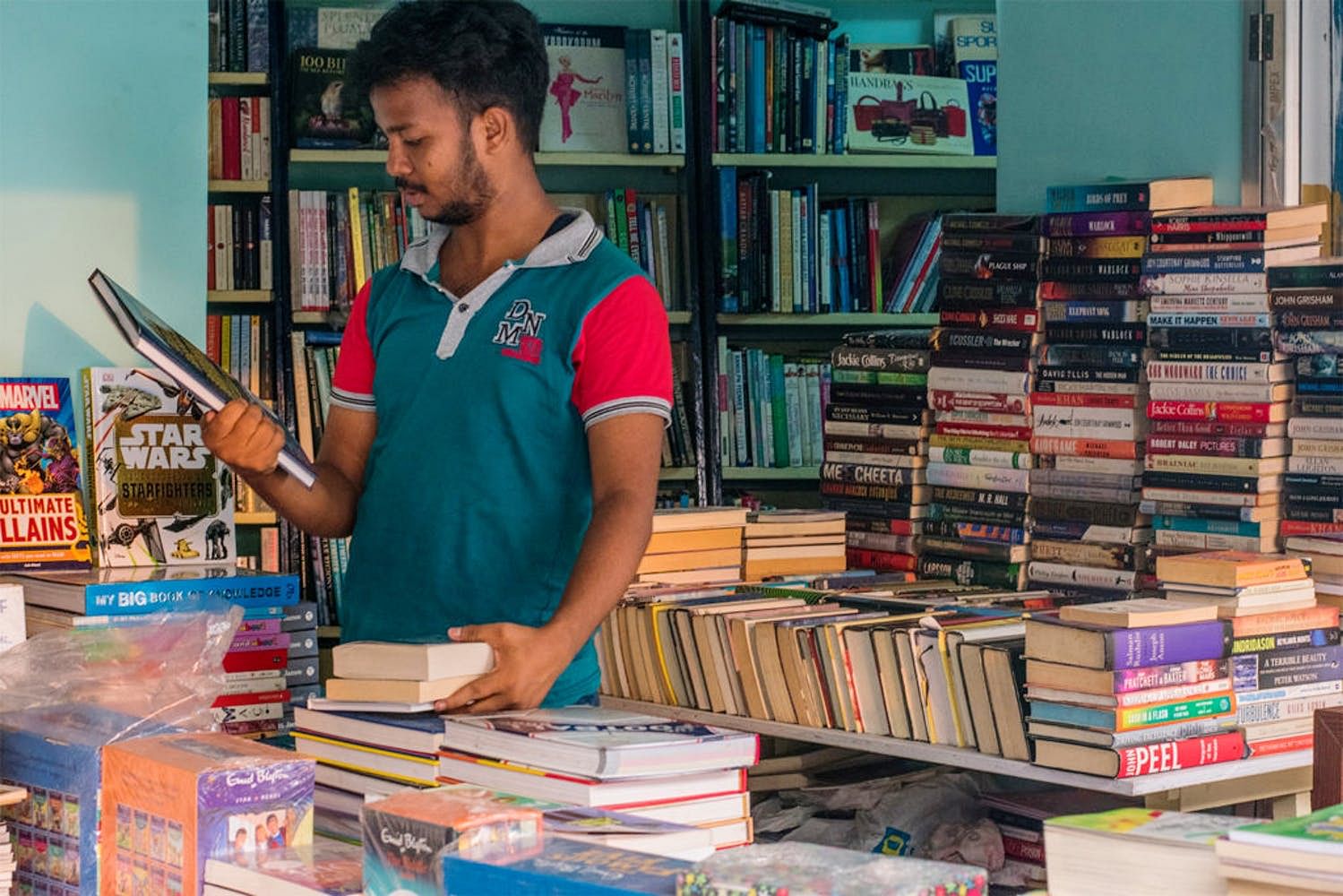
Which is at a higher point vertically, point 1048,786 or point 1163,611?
point 1163,611

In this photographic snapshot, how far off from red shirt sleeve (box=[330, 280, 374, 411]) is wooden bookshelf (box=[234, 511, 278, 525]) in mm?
2538

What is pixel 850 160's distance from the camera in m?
5.18

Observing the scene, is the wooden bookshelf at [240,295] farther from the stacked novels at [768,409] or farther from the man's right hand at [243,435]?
the man's right hand at [243,435]

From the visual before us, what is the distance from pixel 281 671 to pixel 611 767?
1238 mm

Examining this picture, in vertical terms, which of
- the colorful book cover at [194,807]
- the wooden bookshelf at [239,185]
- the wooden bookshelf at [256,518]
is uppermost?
the wooden bookshelf at [239,185]

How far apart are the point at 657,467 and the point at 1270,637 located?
1266 mm

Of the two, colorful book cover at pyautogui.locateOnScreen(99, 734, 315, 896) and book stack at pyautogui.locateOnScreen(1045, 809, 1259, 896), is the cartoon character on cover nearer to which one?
colorful book cover at pyautogui.locateOnScreen(99, 734, 315, 896)

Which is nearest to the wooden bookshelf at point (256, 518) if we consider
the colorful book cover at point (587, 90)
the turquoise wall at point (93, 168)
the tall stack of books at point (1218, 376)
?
the colorful book cover at point (587, 90)

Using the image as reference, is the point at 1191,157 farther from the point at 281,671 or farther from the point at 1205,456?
the point at 281,671

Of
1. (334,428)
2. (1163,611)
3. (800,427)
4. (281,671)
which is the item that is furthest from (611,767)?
Answer: (800,427)

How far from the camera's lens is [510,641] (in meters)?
1.79

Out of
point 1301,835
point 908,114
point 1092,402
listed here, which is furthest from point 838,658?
point 908,114

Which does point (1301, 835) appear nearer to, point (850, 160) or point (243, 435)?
point (243, 435)

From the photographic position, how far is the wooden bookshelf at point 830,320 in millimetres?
5172
